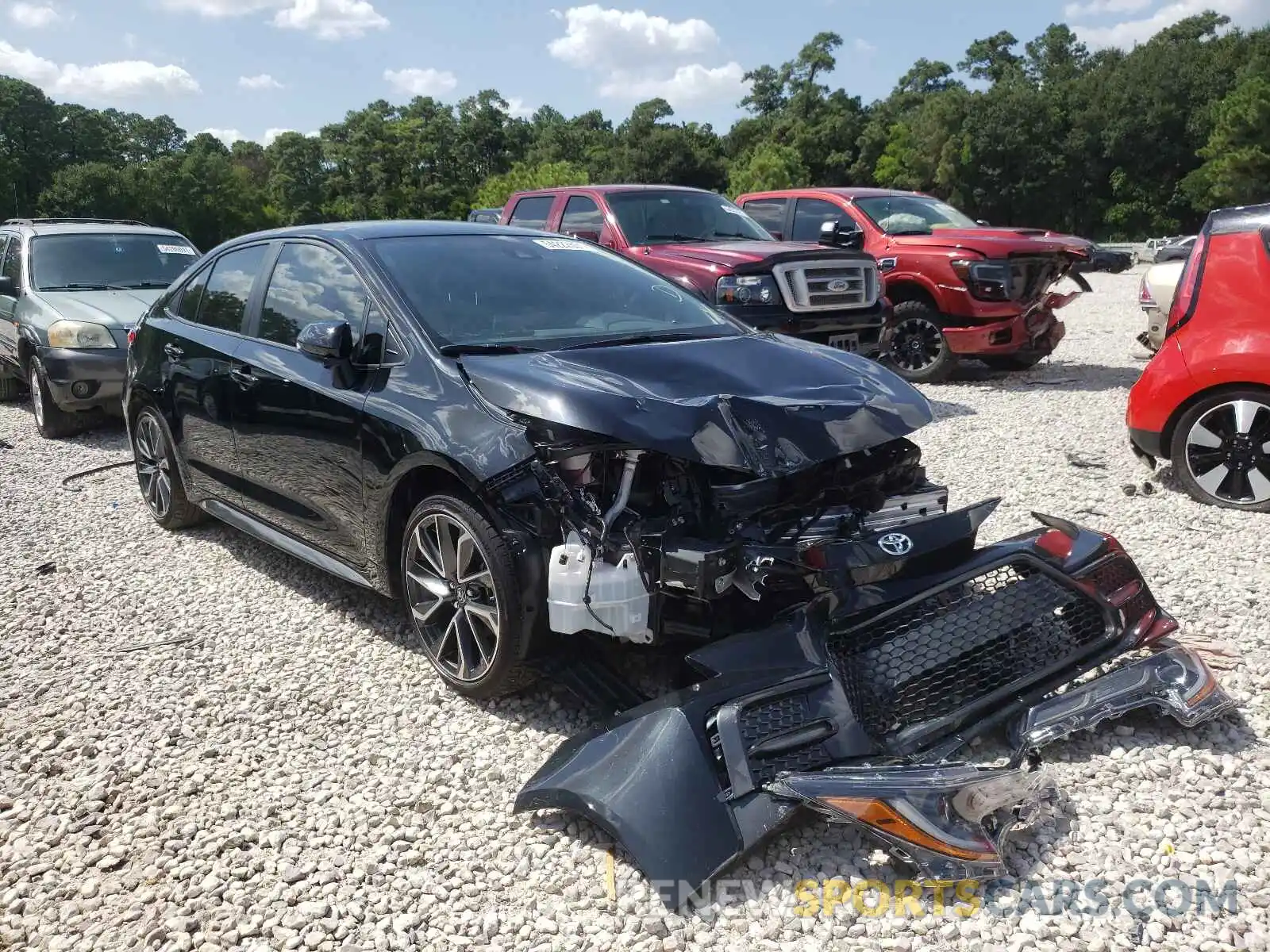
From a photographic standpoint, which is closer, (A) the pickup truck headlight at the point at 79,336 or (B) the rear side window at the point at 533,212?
(A) the pickup truck headlight at the point at 79,336

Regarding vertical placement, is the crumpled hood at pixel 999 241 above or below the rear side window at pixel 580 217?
below

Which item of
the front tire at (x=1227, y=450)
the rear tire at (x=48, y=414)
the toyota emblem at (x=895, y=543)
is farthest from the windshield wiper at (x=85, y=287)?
the front tire at (x=1227, y=450)

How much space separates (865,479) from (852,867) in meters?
1.42

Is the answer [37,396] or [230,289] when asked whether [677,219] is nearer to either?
[230,289]

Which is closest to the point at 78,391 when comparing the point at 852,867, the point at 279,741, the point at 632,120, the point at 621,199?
the point at 621,199

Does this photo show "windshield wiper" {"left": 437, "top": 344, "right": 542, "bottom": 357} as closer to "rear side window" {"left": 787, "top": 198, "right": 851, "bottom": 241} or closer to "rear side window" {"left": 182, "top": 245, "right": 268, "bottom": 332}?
"rear side window" {"left": 182, "top": 245, "right": 268, "bottom": 332}

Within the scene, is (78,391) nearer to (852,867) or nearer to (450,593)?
(450,593)

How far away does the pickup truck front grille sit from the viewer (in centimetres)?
799

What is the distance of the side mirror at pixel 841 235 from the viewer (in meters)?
9.61

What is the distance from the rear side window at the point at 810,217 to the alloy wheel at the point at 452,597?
8.28 metres

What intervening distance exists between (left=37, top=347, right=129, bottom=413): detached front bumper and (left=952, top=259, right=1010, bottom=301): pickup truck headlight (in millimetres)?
7705

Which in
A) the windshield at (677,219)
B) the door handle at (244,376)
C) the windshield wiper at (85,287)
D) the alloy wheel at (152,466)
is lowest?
the alloy wheel at (152,466)

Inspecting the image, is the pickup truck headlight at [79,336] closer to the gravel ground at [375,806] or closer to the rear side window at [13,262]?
the rear side window at [13,262]

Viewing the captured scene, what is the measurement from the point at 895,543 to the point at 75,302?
8.45m
